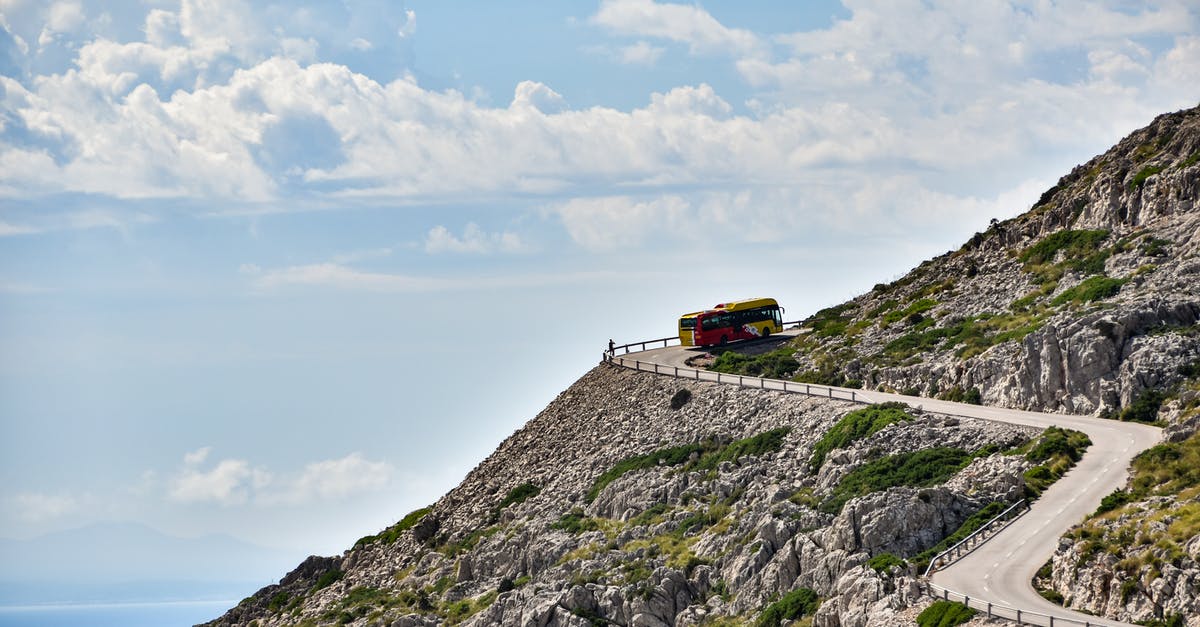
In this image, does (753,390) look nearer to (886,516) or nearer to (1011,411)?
(1011,411)

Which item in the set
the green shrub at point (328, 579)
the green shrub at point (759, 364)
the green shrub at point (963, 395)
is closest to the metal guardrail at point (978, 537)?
the green shrub at point (963, 395)

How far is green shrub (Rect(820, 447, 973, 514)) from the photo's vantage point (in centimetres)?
6519

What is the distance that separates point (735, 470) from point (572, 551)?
10.1 metres

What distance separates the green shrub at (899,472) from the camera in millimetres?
65188

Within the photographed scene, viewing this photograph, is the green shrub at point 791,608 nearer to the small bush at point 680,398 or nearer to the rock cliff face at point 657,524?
the rock cliff face at point 657,524

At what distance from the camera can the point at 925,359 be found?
86125 mm

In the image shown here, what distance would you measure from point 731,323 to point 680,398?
17.6 m

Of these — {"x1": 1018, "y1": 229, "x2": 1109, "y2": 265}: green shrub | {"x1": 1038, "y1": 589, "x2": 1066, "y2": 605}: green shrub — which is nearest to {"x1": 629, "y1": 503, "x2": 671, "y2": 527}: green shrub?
{"x1": 1038, "y1": 589, "x2": 1066, "y2": 605}: green shrub

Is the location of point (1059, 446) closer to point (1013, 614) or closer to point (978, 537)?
point (978, 537)

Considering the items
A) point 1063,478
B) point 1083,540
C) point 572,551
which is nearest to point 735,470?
point 572,551

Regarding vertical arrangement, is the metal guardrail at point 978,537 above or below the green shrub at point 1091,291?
below

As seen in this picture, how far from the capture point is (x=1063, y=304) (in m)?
82.8

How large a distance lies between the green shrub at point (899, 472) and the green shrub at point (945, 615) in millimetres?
14821

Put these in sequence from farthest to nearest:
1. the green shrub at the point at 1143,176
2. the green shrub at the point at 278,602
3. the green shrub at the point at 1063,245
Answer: the green shrub at the point at 278,602 → the green shrub at the point at 1143,176 → the green shrub at the point at 1063,245
